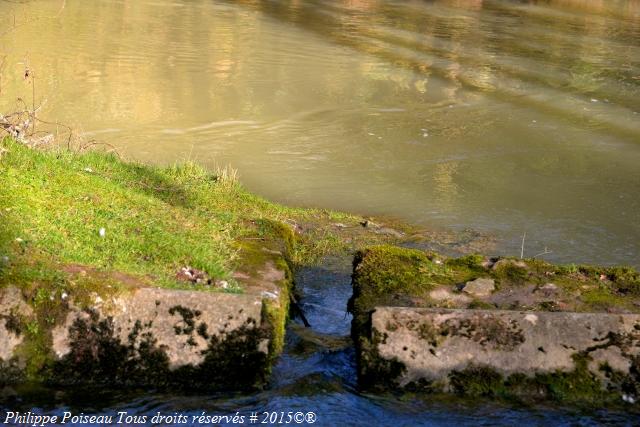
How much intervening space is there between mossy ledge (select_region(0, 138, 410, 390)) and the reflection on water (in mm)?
2755

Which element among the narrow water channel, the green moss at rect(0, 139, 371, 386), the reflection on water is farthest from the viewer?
the reflection on water

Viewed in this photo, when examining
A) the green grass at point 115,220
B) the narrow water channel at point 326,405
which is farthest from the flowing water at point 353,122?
the green grass at point 115,220

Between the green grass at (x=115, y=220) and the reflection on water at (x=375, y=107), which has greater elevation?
the green grass at (x=115, y=220)

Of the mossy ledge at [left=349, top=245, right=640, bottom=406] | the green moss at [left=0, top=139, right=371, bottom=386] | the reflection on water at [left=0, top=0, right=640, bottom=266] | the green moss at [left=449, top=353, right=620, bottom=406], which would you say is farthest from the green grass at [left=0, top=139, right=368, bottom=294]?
the reflection on water at [left=0, top=0, right=640, bottom=266]

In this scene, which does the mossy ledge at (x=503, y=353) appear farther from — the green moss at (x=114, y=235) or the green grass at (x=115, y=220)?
the green grass at (x=115, y=220)

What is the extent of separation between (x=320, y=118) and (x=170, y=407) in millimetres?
7775

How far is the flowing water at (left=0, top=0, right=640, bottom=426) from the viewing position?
442cm

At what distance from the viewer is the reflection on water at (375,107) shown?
845 cm

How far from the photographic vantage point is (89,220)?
5059 millimetres

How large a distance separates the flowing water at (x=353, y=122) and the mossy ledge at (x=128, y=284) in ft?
0.49

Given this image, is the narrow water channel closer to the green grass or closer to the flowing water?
the flowing water

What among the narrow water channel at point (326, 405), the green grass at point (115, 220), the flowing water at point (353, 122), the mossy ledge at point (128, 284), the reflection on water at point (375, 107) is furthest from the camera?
the reflection on water at point (375, 107)

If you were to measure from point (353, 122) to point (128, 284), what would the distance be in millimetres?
7281

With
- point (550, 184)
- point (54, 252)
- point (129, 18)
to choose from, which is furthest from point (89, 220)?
point (129, 18)
